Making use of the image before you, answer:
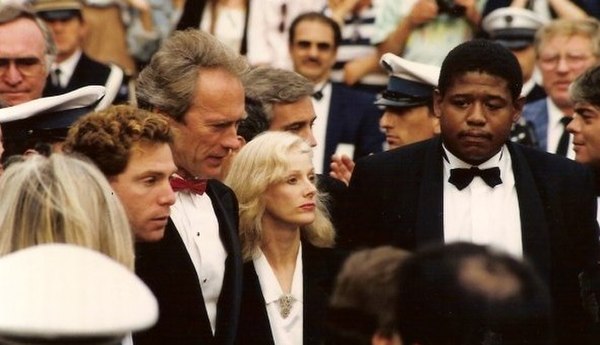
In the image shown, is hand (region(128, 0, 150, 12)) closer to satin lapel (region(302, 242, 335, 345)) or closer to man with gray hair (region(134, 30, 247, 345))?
man with gray hair (region(134, 30, 247, 345))

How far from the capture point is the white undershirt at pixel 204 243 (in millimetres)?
5031

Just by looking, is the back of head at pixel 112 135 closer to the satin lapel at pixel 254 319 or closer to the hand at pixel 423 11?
the satin lapel at pixel 254 319

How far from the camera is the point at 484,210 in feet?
17.3

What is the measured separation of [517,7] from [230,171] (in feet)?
10.5

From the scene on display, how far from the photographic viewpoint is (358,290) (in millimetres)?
2770

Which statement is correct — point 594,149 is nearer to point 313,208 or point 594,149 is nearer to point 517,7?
point 313,208

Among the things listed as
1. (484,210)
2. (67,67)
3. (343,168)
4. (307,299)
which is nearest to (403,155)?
(484,210)

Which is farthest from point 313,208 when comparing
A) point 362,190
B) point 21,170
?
point 21,170

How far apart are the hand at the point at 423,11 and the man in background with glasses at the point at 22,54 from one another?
209 cm

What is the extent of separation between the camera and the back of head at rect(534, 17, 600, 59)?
8.11m

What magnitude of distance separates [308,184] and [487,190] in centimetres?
70

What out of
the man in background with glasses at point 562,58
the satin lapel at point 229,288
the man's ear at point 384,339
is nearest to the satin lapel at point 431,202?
the satin lapel at point 229,288

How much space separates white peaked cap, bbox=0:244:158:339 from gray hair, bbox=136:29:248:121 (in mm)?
2602

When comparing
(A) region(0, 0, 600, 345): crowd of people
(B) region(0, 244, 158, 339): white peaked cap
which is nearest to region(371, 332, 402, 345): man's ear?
(A) region(0, 0, 600, 345): crowd of people
